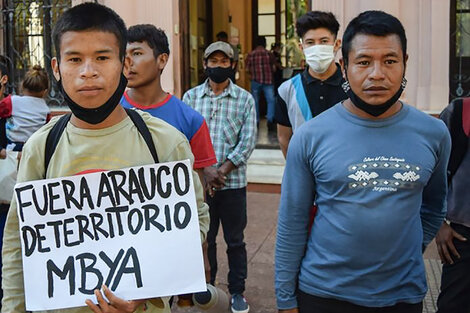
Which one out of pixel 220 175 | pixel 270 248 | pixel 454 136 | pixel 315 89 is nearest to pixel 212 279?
pixel 220 175

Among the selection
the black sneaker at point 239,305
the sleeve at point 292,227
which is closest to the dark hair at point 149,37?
the sleeve at point 292,227

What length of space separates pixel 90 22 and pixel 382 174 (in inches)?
46.7

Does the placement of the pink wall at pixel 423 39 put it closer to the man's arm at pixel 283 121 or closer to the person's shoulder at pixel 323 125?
the man's arm at pixel 283 121

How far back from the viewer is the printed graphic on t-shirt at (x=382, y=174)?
2.00 m

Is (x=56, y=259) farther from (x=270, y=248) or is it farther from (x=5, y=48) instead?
(x=5, y=48)

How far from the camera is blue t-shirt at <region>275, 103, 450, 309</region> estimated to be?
2.01m

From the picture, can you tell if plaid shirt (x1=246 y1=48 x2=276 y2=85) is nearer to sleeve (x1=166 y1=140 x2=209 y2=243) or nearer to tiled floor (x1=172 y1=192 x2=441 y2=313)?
tiled floor (x1=172 y1=192 x2=441 y2=313)

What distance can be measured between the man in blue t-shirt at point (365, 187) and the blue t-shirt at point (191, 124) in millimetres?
949

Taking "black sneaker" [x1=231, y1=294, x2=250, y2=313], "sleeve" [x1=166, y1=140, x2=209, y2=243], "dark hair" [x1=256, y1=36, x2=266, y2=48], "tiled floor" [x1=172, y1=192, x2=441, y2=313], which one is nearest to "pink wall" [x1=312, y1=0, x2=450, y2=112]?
"tiled floor" [x1=172, y1=192, x2=441, y2=313]

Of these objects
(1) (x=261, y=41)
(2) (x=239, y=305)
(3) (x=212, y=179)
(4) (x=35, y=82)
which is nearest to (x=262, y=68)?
(1) (x=261, y=41)

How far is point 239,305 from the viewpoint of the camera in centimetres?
418

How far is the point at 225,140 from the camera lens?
4.30 m

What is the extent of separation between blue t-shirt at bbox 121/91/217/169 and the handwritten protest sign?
113cm

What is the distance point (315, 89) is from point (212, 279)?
5.74 ft
